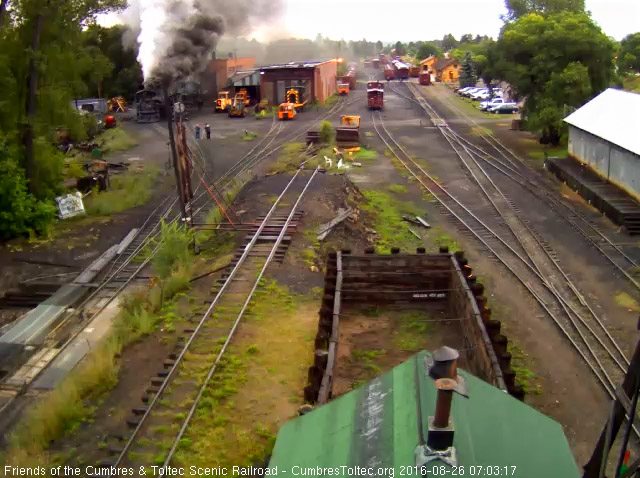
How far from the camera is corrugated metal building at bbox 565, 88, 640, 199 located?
19.7 metres

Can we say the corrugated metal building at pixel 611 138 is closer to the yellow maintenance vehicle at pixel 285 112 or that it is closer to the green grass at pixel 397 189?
the green grass at pixel 397 189

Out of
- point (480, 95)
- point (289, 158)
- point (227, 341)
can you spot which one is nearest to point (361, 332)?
point (227, 341)

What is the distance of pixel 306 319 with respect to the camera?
1204 centimetres

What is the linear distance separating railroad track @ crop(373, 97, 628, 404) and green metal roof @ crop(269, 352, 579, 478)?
22.4ft

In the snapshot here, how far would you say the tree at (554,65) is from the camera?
2855 centimetres

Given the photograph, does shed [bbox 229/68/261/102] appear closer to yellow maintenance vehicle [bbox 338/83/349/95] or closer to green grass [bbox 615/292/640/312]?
yellow maintenance vehicle [bbox 338/83/349/95]

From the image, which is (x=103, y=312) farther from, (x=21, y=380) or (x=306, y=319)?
(x=306, y=319)

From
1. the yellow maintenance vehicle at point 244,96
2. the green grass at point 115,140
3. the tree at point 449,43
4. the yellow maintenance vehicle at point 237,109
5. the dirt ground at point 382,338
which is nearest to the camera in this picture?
the dirt ground at point 382,338

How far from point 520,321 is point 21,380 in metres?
10.1

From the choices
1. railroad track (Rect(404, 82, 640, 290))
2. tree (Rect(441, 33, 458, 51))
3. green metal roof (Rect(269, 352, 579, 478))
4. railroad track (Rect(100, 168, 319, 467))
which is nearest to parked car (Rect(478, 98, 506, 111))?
railroad track (Rect(404, 82, 640, 290))

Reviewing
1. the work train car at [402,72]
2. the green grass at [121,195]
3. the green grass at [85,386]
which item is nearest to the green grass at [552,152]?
the green grass at [121,195]

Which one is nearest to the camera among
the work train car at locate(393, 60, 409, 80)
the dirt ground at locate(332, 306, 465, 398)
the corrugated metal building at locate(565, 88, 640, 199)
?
the dirt ground at locate(332, 306, 465, 398)

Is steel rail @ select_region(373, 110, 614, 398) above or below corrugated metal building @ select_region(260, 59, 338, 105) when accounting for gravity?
below

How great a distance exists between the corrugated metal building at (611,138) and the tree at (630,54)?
35324 mm
